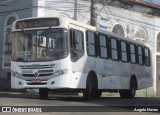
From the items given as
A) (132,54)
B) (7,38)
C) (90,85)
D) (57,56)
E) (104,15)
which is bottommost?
(90,85)

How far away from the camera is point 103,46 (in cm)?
2106

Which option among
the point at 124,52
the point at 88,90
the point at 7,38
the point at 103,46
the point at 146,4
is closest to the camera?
the point at 88,90

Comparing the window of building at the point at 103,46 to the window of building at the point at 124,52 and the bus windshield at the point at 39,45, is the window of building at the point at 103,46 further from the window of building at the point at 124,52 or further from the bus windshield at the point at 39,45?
the bus windshield at the point at 39,45

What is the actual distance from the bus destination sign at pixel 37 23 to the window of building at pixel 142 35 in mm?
21488

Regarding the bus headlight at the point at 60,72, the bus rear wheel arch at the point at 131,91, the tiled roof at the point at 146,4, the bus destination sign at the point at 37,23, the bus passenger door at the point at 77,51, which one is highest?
the tiled roof at the point at 146,4

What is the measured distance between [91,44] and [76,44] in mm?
1452

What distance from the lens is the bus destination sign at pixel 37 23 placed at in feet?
60.3

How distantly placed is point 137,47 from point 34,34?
831 centimetres

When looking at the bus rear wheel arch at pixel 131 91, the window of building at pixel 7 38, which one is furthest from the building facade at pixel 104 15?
the bus rear wheel arch at pixel 131 91

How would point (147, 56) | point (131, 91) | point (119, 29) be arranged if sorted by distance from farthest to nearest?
point (119, 29)
point (147, 56)
point (131, 91)

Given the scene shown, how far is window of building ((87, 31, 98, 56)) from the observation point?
19594 mm

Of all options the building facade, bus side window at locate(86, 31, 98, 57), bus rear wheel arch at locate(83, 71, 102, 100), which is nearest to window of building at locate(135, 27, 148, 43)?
the building facade

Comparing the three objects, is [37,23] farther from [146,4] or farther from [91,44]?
[146,4]

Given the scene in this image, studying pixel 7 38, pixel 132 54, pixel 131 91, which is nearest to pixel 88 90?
pixel 131 91
